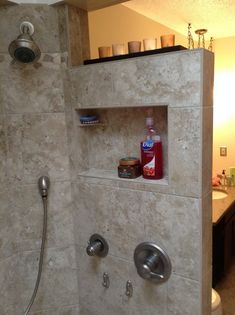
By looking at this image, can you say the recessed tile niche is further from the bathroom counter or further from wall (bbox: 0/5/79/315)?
the bathroom counter

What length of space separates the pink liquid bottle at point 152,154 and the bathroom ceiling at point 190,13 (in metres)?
1.29

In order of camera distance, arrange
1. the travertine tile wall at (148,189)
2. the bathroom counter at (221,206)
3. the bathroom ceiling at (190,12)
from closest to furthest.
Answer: the travertine tile wall at (148,189), the bathroom ceiling at (190,12), the bathroom counter at (221,206)

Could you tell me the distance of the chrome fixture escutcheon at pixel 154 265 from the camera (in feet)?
3.78

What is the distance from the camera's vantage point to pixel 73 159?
140cm

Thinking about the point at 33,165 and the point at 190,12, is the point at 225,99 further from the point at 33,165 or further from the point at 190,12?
the point at 33,165

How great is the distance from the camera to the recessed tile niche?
121 centimetres

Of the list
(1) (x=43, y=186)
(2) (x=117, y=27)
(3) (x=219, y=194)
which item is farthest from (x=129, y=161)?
(3) (x=219, y=194)

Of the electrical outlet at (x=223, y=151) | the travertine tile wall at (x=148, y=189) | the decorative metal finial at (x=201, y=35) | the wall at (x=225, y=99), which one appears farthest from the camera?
the electrical outlet at (x=223, y=151)

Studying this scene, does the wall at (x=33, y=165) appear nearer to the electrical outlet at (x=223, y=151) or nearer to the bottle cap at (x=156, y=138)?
the bottle cap at (x=156, y=138)

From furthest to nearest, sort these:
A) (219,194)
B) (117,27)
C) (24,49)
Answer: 1. (219,194)
2. (117,27)
3. (24,49)

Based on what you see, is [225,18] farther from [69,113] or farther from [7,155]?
[7,155]

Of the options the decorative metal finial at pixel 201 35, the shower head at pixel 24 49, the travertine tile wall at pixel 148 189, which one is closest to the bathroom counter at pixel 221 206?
the travertine tile wall at pixel 148 189

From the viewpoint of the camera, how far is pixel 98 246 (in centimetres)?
136

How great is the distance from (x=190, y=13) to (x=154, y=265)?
2.04 meters
